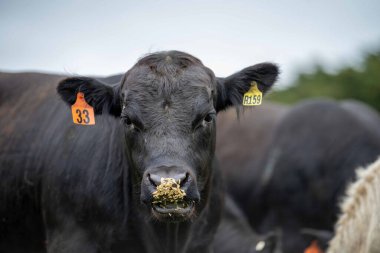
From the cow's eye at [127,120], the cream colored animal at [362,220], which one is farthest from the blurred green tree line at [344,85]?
the cow's eye at [127,120]

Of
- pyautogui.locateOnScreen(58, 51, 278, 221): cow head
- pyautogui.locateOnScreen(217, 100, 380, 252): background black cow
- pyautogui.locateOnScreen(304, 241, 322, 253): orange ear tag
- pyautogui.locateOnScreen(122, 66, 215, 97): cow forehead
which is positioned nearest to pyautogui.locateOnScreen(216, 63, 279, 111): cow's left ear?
pyautogui.locateOnScreen(58, 51, 278, 221): cow head

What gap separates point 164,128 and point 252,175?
6.52m

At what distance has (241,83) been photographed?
5.79 meters


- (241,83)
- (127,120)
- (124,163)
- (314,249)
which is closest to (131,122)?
(127,120)

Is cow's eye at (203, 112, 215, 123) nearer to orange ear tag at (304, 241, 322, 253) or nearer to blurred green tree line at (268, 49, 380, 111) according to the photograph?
orange ear tag at (304, 241, 322, 253)

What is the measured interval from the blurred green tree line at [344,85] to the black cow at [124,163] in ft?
39.6

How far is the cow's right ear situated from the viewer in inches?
222

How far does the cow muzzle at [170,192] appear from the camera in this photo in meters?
4.73

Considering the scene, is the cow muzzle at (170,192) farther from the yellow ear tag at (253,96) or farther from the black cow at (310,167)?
the black cow at (310,167)

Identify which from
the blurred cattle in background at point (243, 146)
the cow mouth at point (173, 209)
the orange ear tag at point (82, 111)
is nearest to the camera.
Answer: the cow mouth at point (173, 209)

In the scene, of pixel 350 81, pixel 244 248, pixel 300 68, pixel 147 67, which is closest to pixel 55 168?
pixel 147 67

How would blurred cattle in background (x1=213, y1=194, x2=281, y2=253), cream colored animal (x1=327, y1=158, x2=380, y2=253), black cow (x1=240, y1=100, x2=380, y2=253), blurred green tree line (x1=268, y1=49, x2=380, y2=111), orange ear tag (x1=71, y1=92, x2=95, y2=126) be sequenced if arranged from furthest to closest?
blurred green tree line (x1=268, y1=49, x2=380, y2=111)
black cow (x1=240, y1=100, x2=380, y2=253)
blurred cattle in background (x1=213, y1=194, x2=281, y2=253)
orange ear tag (x1=71, y1=92, x2=95, y2=126)
cream colored animal (x1=327, y1=158, x2=380, y2=253)

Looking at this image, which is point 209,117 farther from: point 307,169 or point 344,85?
point 344,85

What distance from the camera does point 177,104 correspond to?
520 centimetres
